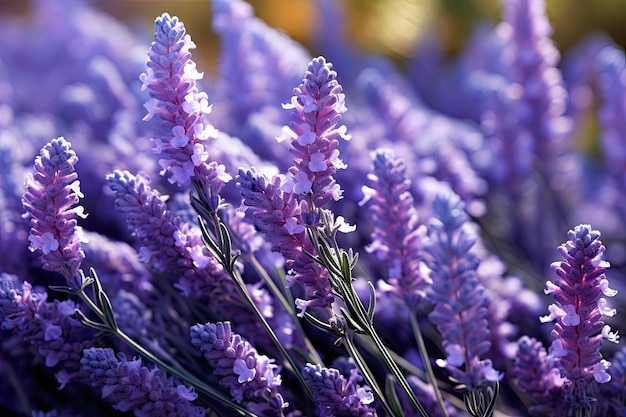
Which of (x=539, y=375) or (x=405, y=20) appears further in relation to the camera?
(x=405, y=20)

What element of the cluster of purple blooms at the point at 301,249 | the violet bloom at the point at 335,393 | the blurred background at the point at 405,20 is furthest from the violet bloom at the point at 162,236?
the blurred background at the point at 405,20

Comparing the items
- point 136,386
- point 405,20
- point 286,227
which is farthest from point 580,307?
point 405,20

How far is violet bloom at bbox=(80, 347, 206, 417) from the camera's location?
19.3 inches

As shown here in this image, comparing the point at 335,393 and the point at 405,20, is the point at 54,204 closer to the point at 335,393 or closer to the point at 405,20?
the point at 335,393

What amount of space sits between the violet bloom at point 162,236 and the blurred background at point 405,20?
100 centimetres

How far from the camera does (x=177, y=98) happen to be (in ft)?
1.57

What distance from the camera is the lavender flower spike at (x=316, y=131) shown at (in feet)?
1.49

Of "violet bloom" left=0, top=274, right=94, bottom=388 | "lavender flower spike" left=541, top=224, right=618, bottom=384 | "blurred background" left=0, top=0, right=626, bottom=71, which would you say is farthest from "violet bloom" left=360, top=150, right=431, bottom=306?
"blurred background" left=0, top=0, right=626, bottom=71

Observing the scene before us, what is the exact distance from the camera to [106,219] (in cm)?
89

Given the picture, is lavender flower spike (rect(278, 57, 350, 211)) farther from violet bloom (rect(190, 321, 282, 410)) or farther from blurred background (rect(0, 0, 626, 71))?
blurred background (rect(0, 0, 626, 71))

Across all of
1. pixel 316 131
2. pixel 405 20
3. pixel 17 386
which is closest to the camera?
pixel 316 131

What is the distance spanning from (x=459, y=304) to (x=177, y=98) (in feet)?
0.78

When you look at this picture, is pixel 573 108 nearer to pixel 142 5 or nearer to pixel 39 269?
pixel 39 269

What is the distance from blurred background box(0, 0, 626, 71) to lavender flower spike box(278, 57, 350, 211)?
1033 millimetres
